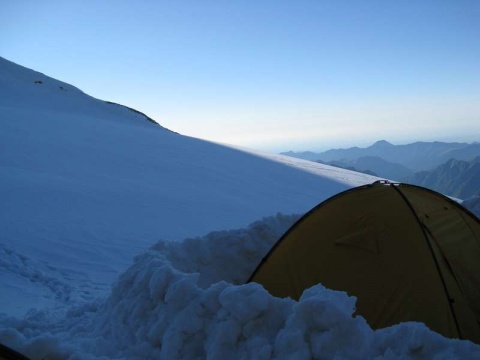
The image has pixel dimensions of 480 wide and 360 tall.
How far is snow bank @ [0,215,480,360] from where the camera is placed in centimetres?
227

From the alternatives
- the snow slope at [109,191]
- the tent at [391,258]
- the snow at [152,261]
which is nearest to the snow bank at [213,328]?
the snow at [152,261]

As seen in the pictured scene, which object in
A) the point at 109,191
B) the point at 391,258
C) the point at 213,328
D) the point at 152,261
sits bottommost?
the point at 109,191

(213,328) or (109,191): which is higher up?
(213,328)

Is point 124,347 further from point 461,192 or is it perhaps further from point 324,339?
point 461,192

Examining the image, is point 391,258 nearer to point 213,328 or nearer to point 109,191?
point 213,328

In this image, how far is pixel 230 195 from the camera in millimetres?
12688

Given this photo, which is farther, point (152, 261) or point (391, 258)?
point (152, 261)

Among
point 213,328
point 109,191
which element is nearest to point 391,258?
point 213,328

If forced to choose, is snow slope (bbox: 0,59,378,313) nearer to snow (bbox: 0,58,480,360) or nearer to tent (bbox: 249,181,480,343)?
snow (bbox: 0,58,480,360)

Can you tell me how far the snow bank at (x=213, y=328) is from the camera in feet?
7.46

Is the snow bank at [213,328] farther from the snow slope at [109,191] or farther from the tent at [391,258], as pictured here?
the snow slope at [109,191]

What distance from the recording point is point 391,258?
3703 mm

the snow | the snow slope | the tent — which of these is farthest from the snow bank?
the snow slope

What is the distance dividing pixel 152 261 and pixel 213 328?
1229 mm
